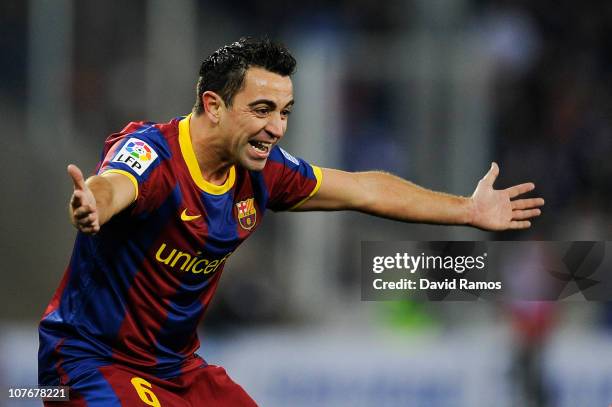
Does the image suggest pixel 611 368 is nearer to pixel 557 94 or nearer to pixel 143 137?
pixel 557 94

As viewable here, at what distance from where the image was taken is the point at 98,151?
9867mm

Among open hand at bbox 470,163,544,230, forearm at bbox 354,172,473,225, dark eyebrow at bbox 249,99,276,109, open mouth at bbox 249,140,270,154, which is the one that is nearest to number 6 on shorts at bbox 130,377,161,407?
open mouth at bbox 249,140,270,154

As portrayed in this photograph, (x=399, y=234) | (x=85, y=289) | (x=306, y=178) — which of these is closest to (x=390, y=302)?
(x=399, y=234)

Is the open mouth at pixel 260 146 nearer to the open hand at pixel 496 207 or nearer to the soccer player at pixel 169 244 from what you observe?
the soccer player at pixel 169 244

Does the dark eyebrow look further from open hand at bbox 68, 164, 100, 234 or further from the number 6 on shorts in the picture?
the number 6 on shorts

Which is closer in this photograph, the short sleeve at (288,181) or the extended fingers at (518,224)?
the short sleeve at (288,181)

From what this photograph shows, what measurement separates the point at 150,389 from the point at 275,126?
1.20 metres

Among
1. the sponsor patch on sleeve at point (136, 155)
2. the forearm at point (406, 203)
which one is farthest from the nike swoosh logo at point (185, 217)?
the forearm at point (406, 203)

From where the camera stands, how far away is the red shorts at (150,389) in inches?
168

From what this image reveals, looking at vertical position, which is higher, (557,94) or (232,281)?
(557,94)

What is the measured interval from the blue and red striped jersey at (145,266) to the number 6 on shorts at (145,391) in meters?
0.07

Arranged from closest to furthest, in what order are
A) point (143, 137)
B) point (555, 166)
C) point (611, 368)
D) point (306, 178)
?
point (143, 137) → point (306, 178) → point (611, 368) → point (555, 166)

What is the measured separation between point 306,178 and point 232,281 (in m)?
5.05

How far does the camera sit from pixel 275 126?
4.48 meters
